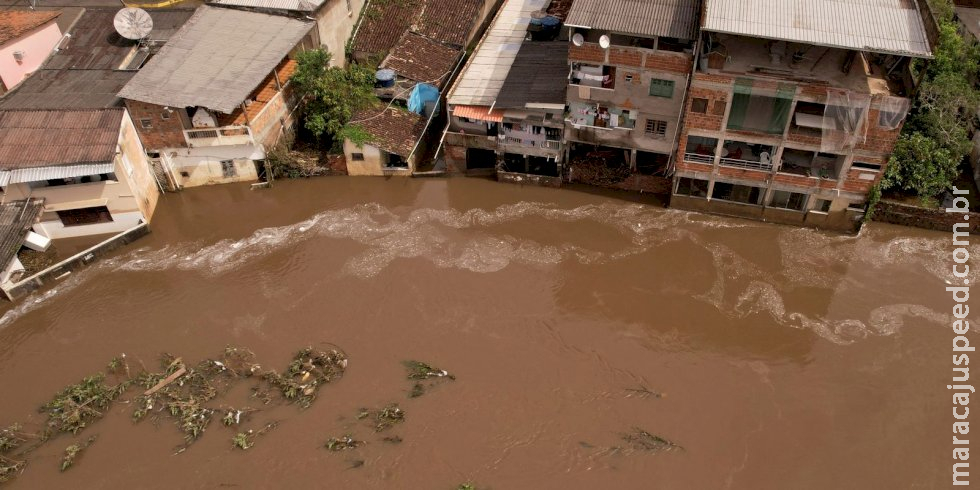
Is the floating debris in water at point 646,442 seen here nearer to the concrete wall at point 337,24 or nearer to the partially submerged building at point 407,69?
the partially submerged building at point 407,69

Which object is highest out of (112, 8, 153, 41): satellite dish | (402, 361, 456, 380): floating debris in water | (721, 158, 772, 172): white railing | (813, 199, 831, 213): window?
(112, 8, 153, 41): satellite dish

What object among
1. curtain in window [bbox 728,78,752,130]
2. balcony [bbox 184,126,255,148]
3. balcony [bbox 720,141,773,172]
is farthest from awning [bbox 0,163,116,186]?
balcony [bbox 720,141,773,172]

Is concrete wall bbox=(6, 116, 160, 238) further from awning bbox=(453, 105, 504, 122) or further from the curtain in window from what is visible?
the curtain in window

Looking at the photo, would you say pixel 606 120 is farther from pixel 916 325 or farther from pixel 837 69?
pixel 916 325

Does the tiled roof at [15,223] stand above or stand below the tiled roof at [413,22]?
below

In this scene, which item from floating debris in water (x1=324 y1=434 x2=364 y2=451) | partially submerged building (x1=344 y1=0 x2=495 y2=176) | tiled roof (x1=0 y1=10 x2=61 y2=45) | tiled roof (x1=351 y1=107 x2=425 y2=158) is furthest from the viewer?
tiled roof (x1=0 y1=10 x2=61 y2=45)

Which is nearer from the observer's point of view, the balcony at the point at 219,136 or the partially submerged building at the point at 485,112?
the balcony at the point at 219,136

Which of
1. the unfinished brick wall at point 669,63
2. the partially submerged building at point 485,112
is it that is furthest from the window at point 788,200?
the partially submerged building at point 485,112
